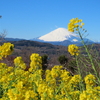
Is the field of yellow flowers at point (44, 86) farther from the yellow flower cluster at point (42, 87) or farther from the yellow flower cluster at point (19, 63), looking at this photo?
the yellow flower cluster at point (19, 63)

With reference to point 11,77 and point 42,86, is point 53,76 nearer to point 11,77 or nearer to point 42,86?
point 11,77

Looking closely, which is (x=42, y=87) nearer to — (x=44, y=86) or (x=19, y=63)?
(x=44, y=86)

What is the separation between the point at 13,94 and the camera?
2.27 meters

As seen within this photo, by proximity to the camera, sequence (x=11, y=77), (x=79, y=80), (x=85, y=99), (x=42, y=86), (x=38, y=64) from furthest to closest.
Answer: (x=38, y=64) → (x=79, y=80) → (x=11, y=77) → (x=42, y=86) → (x=85, y=99)

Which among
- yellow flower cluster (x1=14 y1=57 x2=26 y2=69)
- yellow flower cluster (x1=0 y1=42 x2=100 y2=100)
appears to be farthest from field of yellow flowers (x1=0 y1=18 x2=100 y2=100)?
yellow flower cluster (x1=14 y1=57 x2=26 y2=69)

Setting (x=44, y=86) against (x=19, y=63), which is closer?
(x=44, y=86)

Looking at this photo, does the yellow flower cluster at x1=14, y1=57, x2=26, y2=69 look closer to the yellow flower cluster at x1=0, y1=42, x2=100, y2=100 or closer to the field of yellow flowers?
the yellow flower cluster at x1=0, y1=42, x2=100, y2=100

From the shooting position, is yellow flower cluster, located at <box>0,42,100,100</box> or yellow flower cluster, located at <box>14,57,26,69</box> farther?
yellow flower cluster, located at <box>14,57,26,69</box>

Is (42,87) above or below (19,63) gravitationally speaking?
above

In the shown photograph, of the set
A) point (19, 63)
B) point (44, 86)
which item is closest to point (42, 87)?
point (44, 86)

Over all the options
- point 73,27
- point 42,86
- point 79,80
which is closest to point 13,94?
point 42,86

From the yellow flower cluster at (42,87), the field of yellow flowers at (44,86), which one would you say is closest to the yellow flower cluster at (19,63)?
the yellow flower cluster at (42,87)

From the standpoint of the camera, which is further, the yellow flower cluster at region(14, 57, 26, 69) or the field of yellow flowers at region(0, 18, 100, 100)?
the yellow flower cluster at region(14, 57, 26, 69)

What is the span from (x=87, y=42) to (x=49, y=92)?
4.29ft
